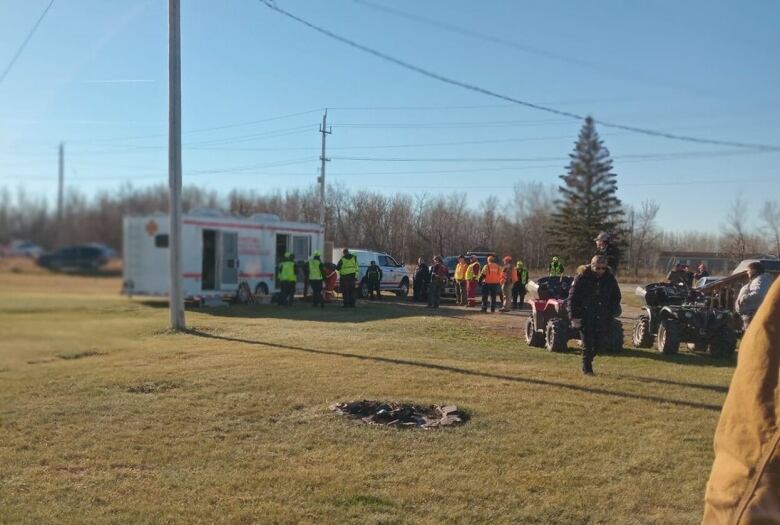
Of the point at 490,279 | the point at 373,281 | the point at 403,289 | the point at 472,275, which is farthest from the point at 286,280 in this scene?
the point at 403,289

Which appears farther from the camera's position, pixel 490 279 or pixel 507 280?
pixel 507 280

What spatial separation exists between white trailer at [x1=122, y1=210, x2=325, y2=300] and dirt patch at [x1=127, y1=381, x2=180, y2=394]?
5.17 feet

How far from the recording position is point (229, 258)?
5.86 meters

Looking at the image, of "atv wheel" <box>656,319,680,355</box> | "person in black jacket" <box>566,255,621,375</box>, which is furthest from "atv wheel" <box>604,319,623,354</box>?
"person in black jacket" <box>566,255,621,375</box>

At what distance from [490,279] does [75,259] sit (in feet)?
57.4

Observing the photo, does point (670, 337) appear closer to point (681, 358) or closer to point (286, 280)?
point (681, 358)

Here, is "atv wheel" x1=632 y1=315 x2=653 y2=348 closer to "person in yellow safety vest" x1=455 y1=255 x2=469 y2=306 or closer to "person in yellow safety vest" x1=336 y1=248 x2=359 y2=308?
"person in yellow safety vest" x1=455 y1=255 x2=469 y2=306

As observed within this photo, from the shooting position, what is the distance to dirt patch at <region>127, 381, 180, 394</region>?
7838 millimetres

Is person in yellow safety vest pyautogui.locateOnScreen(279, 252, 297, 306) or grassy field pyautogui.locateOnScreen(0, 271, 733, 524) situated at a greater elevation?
person in yellow safety vest pyautogui.locateOnScreen(279, 252, 297, 306)

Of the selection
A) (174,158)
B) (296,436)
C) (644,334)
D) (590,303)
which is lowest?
(296,436)

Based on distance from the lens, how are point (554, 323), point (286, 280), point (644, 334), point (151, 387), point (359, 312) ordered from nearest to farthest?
1. point (151, 387)
2. point (554, 323)
3. point (644, 334)
4. point (286, 280)
5. point (359, 312)

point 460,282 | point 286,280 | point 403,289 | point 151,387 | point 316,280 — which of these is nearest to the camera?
point 151,387

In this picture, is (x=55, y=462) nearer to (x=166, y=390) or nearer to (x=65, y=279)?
(x=166, y=390)

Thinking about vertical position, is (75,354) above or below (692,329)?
above
